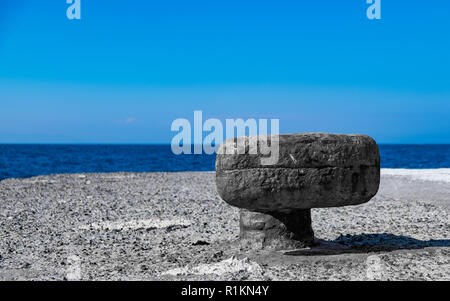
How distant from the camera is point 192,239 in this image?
8914 millimetres

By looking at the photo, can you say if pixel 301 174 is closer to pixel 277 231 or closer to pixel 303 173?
pixel 303 173

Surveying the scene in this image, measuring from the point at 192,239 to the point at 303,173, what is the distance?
10.7ft

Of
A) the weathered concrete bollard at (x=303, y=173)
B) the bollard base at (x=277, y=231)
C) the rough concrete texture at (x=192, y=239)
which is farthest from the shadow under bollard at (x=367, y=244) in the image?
the weathered concrete bollard at (x=303, y=173)

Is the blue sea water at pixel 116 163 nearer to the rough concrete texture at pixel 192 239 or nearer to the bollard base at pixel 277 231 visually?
the rough concrete texture at pixel 192 239

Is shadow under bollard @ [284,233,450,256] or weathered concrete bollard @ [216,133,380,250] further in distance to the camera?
shadow under bollard @ [284,233,450,256]

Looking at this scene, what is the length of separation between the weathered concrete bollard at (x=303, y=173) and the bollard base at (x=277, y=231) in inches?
14.1

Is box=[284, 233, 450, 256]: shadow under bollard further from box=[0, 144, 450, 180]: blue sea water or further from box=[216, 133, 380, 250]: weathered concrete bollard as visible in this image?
box=[0, 144, 450, 180]: blue sea water

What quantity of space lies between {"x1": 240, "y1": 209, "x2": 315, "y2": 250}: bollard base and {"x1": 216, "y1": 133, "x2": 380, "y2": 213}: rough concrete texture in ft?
1.48

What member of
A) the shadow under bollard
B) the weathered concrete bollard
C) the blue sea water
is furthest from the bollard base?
the blue sea water

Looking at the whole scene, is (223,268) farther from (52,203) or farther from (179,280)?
(52,203)

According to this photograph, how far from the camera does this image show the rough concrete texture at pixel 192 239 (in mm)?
6332

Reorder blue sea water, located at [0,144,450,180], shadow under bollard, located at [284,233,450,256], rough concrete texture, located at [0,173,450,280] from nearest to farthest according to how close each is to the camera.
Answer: rough concrete texture, located at [0,173,450,280] < shadow under bollard, located at [284,233,450,256] < blue sea water, located at [0,144,450,180]

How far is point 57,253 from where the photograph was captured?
8.00 m

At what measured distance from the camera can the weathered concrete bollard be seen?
6422 millimetres
